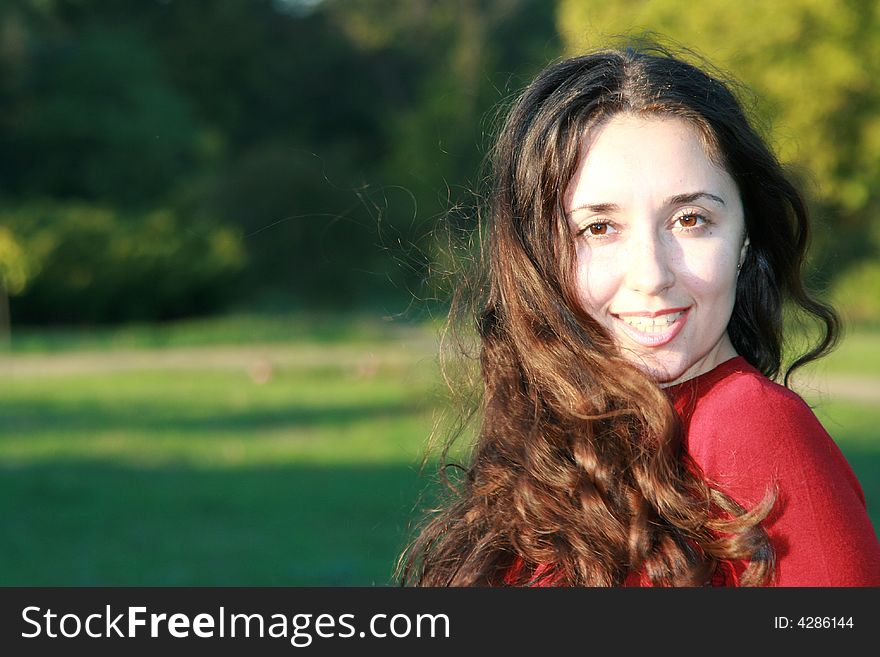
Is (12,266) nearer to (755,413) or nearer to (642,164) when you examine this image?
(642,164)

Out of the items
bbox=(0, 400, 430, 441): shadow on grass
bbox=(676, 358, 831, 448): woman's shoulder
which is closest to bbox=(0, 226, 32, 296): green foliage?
bbox=(0, 400, 430, 441): shadow on grass

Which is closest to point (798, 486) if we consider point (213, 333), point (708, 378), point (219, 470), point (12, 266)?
point (708, 378)

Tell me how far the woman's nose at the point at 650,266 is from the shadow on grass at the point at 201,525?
14.3 ft

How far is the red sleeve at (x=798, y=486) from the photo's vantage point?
1461 millimetres

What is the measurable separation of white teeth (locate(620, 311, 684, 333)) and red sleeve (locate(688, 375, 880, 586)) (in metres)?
0.17

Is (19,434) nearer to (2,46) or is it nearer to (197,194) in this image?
(197,194)

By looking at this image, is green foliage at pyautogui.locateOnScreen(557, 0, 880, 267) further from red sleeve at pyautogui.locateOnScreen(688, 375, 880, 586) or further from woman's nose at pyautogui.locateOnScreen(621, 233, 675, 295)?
red sleeve at pyautogui.locateOnScreen(688, 375, 880, 586)

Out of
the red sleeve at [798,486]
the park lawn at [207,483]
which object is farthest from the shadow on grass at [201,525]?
the red sleeve at [798,486]

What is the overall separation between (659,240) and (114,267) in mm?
23321

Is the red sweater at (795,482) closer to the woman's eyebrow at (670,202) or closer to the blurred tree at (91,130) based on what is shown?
the woman's eyebrow at (670,202)

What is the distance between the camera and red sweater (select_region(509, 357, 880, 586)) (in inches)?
57.6

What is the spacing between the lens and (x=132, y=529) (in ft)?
23.5
